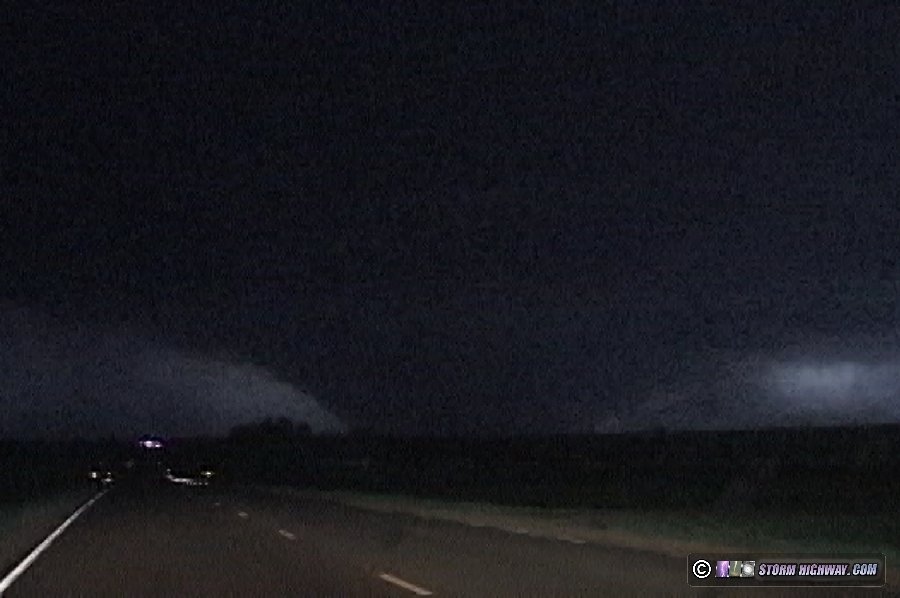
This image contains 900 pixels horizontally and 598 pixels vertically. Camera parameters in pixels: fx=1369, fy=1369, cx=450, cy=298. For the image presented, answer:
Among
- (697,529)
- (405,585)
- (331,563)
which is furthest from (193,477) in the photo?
(405,585)

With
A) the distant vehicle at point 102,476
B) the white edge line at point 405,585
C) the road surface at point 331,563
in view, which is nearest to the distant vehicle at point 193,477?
the distant vehicle at point 102,476

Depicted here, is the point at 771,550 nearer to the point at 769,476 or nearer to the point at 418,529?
the point at 418,529

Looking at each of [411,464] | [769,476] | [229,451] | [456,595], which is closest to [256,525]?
[456,595]

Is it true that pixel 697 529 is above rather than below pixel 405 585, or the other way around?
above

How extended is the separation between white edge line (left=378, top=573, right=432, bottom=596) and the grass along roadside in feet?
18.4

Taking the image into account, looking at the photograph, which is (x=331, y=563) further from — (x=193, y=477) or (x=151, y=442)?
(x=151, y=442)

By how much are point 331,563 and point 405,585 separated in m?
3.75

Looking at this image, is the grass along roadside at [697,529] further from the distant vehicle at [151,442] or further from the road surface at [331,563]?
the distant vehicle at [151,442]

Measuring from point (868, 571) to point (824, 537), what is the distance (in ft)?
26.5

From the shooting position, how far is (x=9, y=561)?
76.7 ft

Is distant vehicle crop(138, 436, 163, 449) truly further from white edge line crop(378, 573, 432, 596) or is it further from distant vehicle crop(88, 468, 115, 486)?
white edge line crop(378, 573, 432, 596)

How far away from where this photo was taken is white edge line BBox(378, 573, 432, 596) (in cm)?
1722

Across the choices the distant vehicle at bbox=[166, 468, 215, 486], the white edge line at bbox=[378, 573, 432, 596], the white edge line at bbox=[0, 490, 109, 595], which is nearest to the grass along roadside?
the white edge line at bbox=[378, 573, 432, 596]

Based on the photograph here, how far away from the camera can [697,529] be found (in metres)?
27.4
